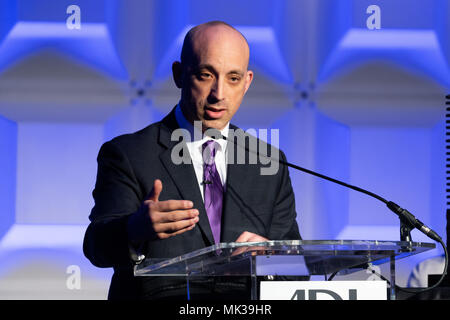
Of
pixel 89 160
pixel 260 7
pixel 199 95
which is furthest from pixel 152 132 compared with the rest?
pixel 260 7

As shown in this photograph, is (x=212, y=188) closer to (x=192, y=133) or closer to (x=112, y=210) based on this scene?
(x=192, y=133)

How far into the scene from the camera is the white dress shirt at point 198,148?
303 cm

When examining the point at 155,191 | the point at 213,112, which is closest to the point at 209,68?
the point at 213,112

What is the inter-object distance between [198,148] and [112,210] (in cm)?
51

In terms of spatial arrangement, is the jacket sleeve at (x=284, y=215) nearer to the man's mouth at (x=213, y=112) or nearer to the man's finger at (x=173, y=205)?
the man's mouth at (x=213, y=112)

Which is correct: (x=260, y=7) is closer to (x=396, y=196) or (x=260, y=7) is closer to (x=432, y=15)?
(x=432, y=15)

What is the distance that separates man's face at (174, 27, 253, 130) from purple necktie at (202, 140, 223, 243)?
17 centimetres

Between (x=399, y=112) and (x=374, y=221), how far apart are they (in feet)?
2.19

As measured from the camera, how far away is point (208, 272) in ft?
7.00

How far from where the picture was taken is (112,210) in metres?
2.77

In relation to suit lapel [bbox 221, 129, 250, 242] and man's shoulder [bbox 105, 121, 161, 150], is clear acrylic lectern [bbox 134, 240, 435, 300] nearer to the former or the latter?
suit lapel [bbox 221, 129, 250, 242]

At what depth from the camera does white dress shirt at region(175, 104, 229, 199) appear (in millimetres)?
3028
